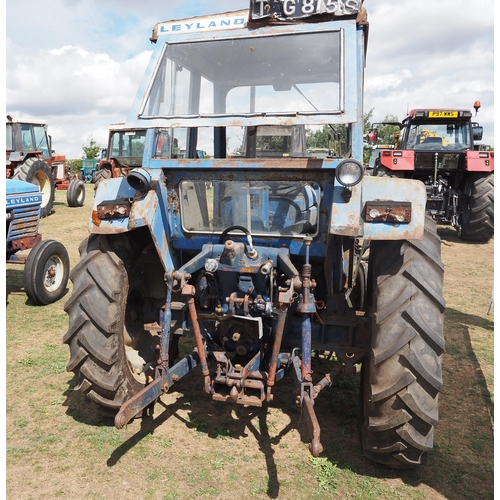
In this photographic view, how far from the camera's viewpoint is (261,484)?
2.94m

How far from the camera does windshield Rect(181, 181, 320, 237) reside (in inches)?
A: 131

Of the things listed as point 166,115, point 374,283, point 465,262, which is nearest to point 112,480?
point 374,283

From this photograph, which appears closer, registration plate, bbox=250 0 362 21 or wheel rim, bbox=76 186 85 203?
registration plate, bbox=250 0 362 21

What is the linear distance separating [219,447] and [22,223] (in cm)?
463

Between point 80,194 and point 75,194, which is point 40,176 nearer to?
point 75,194

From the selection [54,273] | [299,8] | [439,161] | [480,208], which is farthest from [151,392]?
[439,161]

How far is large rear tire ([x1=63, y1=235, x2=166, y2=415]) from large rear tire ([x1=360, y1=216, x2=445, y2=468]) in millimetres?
1582

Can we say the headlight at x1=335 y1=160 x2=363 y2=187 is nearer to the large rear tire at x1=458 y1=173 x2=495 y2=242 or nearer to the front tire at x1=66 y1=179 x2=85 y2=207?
the large rear tire at x1=458 y1=173 x2=495 y2=242

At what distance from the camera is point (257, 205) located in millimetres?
3385

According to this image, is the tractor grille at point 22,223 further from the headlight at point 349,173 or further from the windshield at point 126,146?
the windshield at point 126,146

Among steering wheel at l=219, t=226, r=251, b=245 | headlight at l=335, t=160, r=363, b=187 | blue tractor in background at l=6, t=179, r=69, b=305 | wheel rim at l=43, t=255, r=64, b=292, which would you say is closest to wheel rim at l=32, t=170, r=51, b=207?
blue tractor in background at l=6, t=179, r=69, b=305

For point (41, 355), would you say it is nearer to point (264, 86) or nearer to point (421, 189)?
point (264, 86)
